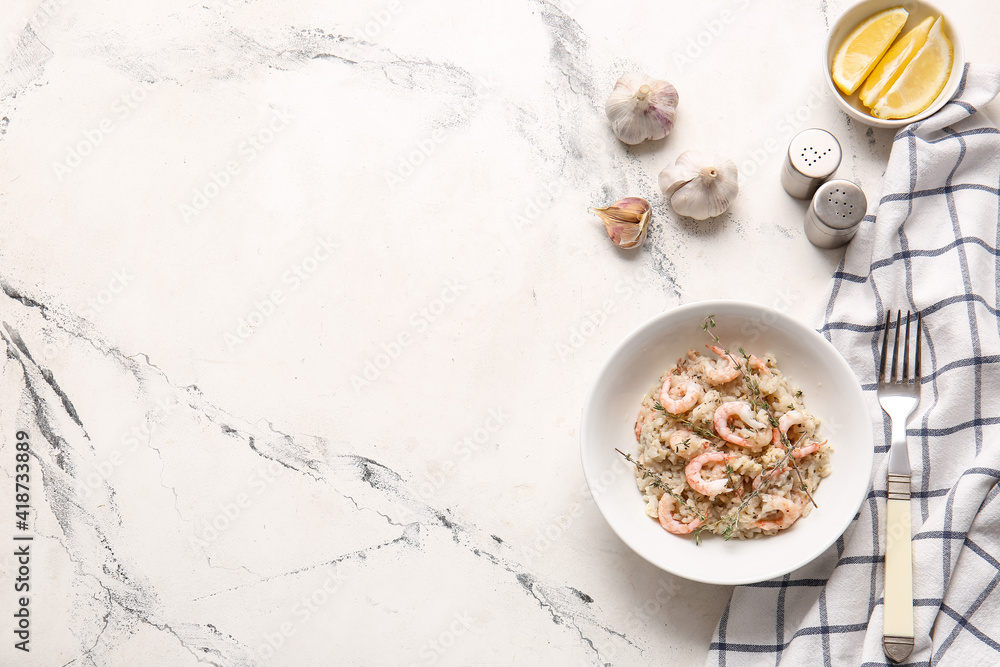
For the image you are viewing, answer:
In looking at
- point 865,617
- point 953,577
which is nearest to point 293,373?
point 865,617

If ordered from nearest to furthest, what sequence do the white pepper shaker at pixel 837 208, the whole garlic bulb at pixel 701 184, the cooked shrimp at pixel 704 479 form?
the cooked shrimp at pixel 704 479 < the white pepper shaker at pixel 837 208 < the whole garlic bulb at pixel 701 184

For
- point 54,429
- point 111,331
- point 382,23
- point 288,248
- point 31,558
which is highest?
point 382,23

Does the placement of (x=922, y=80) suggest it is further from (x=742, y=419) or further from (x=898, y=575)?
(x=898, y=575)

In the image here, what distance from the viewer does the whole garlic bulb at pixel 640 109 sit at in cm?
195

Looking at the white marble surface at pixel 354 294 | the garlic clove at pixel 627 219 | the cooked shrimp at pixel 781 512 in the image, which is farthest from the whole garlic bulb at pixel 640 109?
the cooked shrimp at pixel 781 512

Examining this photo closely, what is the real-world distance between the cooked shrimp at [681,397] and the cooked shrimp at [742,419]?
0.07m

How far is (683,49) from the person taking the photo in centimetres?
206

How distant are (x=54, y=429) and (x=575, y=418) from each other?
1567 millimetres

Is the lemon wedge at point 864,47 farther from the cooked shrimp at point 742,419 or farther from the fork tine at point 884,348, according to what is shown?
the cooked shrimp at point 742,419

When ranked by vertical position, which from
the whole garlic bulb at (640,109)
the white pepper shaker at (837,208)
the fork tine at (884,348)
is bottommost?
the fork tine at (884,348)

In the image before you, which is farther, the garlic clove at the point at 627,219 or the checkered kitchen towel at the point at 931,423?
the garlic clove at the point at 627,219

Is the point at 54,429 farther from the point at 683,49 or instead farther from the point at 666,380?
the point at 683,49

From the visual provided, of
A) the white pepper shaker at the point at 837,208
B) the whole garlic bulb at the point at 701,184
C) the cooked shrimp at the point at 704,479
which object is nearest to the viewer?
the cooked shrimp at the point at 704,479

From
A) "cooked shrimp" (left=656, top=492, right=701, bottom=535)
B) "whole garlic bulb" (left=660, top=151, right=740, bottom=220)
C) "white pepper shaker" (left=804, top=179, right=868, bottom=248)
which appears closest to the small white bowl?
"white pepper shaker" (left=804, top=179, right=868, bottom=248)
